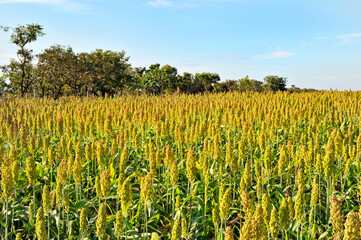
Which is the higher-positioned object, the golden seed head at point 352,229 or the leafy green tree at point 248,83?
the leafy green tree at point 248,83

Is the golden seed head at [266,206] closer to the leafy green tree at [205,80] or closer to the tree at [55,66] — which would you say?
the tree at [55,66]

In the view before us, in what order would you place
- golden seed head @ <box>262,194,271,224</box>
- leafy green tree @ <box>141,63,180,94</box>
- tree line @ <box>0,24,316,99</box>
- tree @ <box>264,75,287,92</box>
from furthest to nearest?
tree @ <box>264,75,287,92</box>, leafy green tree @ <box>141,63,180,94</box>, tree line @ <box>0,24,316,99</box>, golden seed head @ <box>262,194,271,224</box>

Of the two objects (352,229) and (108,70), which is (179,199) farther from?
(108,70)

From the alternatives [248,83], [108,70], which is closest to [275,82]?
[248,83]

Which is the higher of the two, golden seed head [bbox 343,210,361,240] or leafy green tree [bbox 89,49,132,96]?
leafy green tree [bbox 89,49,132,96]

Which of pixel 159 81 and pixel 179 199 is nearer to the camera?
pixel 179 199

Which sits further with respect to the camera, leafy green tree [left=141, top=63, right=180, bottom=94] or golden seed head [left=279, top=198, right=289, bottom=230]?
leafy green tree [left=141, top=63, right=180, bottom=94]

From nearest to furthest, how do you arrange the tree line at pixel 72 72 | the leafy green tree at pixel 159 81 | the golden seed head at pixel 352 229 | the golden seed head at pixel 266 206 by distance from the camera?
the golden seed head at pixel 352 229
the golden seed head at pixel 266 206
the tree line at pixel 72 72
the leafy green tree at pixel 159 81

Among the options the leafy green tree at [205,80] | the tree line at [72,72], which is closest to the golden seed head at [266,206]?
the tree line at [72,72]

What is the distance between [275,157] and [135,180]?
2.52 meters

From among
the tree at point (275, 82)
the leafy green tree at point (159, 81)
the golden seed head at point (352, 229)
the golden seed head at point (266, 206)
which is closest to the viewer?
the golden seed head at point (352, 229)

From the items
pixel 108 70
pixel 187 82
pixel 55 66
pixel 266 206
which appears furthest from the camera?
pixel 187 82

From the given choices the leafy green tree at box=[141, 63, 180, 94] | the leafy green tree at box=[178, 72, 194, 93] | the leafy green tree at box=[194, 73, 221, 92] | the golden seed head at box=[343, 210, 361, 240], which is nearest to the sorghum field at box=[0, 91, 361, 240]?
the golden seed head at box=[343, 210, 361, 240]

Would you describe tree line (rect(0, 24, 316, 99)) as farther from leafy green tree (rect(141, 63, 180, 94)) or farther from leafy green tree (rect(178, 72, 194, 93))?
leafy green tree (rect(178, 72, 194, 93))
